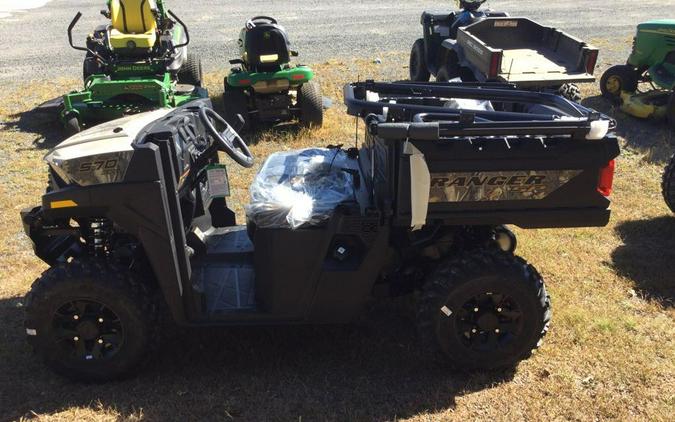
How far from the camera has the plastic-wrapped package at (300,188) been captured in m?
3.57

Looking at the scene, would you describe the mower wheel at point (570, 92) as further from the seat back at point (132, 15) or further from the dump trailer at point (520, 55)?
the seat back at point (132, 15)

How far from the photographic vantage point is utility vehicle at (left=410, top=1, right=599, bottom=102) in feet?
27.5

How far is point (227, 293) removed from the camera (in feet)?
12.8

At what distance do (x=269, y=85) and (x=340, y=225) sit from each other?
544 centimetres

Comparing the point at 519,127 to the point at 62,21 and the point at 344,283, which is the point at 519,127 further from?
the point at 62,21

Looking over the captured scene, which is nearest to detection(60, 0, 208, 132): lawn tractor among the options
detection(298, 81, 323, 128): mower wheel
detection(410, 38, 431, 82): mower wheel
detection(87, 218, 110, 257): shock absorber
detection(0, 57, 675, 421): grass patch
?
detection(298, 81, 323, 128): mower wheel

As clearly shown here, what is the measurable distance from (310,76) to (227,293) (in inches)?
205

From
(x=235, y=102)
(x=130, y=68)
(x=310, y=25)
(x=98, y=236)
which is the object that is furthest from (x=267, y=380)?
(x=310, y=25)

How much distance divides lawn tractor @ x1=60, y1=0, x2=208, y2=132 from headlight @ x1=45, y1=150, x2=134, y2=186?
5.30m

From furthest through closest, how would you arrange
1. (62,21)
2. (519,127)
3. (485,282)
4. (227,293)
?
(62,21), (227,293), (485,282), (519,127)

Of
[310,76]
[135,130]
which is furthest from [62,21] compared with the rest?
[135,130]

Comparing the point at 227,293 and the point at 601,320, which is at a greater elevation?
the point at 227,293

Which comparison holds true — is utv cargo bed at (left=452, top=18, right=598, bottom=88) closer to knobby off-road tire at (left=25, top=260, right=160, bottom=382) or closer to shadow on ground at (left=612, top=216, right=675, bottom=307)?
shadow on ground at (left=612, top=216, right=675, bottom=307)

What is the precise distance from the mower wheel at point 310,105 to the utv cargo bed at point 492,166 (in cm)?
524
